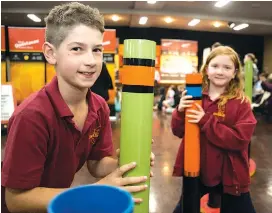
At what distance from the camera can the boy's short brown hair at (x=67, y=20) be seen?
1.09 meters

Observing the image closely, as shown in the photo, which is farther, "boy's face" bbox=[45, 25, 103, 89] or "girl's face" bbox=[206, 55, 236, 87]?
"girl's face" bbox=[206, 55, 236, 87]

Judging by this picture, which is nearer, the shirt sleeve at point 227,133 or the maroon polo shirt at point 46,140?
the maroon polo shirt at point 46,140

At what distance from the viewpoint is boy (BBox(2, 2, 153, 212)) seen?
39.5 inches

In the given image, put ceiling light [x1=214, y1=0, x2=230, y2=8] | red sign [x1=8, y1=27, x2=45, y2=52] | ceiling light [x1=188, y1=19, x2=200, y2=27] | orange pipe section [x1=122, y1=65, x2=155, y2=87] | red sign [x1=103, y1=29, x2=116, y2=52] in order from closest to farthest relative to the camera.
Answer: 1. orange pipe section [x1=122, y1=65, x2=155, y2=87]
2. red sign [x1=8, y1=27, x2=45, y2=52]
3. red sign [x1=103, y1=29, x2=116, y2=52]
4. ceiling light [x1=214, y1=0, x2=230, y2=8]
5. ceiling light [x1=188, y1=19, x2=200, y2=27]

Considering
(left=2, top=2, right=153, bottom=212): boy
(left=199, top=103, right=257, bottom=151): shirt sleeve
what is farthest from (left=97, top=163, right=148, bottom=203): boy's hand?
(left=199, top=103, right=257, bottom=151): shirt sleeve

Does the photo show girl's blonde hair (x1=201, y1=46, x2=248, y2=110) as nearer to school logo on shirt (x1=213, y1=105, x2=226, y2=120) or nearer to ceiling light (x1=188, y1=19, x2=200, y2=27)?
school logo on shirt (x1=213, y1=105, x2=226, y2=120)

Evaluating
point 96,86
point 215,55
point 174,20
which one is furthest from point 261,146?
point 174,20

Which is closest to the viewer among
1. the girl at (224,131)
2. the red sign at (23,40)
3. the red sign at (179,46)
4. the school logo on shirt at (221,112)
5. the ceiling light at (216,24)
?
the girl at (224,131)

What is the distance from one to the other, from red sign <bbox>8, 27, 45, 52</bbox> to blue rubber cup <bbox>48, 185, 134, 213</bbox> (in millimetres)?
6645

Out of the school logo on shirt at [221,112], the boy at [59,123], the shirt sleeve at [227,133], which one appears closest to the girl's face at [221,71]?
the school logo on shirt at [221,112]

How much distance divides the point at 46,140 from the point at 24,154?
0.31 ft

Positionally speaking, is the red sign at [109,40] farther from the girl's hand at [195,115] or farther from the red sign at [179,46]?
the red sign at [179,46]

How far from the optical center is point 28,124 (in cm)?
101

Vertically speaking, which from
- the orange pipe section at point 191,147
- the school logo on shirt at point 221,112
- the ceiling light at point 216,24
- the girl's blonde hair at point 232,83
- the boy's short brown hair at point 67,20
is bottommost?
the orange pipe section at point 191,147
